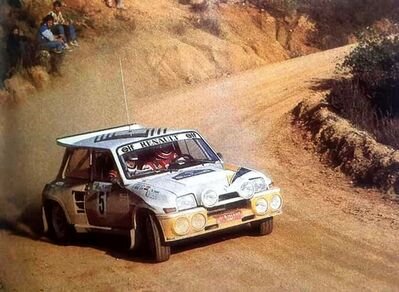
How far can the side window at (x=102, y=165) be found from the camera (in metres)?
9.46

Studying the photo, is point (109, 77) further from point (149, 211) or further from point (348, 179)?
point (149, 211)

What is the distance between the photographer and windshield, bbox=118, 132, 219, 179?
9336mm

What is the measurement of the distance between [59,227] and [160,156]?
1.70 metres

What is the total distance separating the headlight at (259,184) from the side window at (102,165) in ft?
5.42

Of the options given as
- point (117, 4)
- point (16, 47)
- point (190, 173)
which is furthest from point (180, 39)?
point (190, 173)

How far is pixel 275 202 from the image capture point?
8914 millimetres

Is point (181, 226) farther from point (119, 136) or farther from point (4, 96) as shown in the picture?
point (4, 96)

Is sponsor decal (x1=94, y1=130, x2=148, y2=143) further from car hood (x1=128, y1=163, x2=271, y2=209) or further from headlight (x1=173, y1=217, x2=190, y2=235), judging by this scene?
headlight (x1=173, y1=217, x2=190, y2=235)

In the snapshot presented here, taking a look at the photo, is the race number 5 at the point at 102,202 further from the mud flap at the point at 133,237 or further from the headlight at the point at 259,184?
the headlight at the point at 259,184

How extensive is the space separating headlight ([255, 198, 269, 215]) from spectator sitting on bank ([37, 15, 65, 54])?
753 centimetres

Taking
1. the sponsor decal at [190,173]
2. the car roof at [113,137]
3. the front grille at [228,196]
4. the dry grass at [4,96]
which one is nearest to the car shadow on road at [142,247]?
the front grille at [228,196]

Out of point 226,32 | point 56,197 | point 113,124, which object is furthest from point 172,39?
point 56,197

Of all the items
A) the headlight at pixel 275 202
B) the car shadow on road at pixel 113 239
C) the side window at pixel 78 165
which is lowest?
the car shadow on road at pixel 113 239

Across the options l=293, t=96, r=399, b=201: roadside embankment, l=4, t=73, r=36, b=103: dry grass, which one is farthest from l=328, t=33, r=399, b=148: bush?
l=4, t=73, r=36, b=103: dry grass
